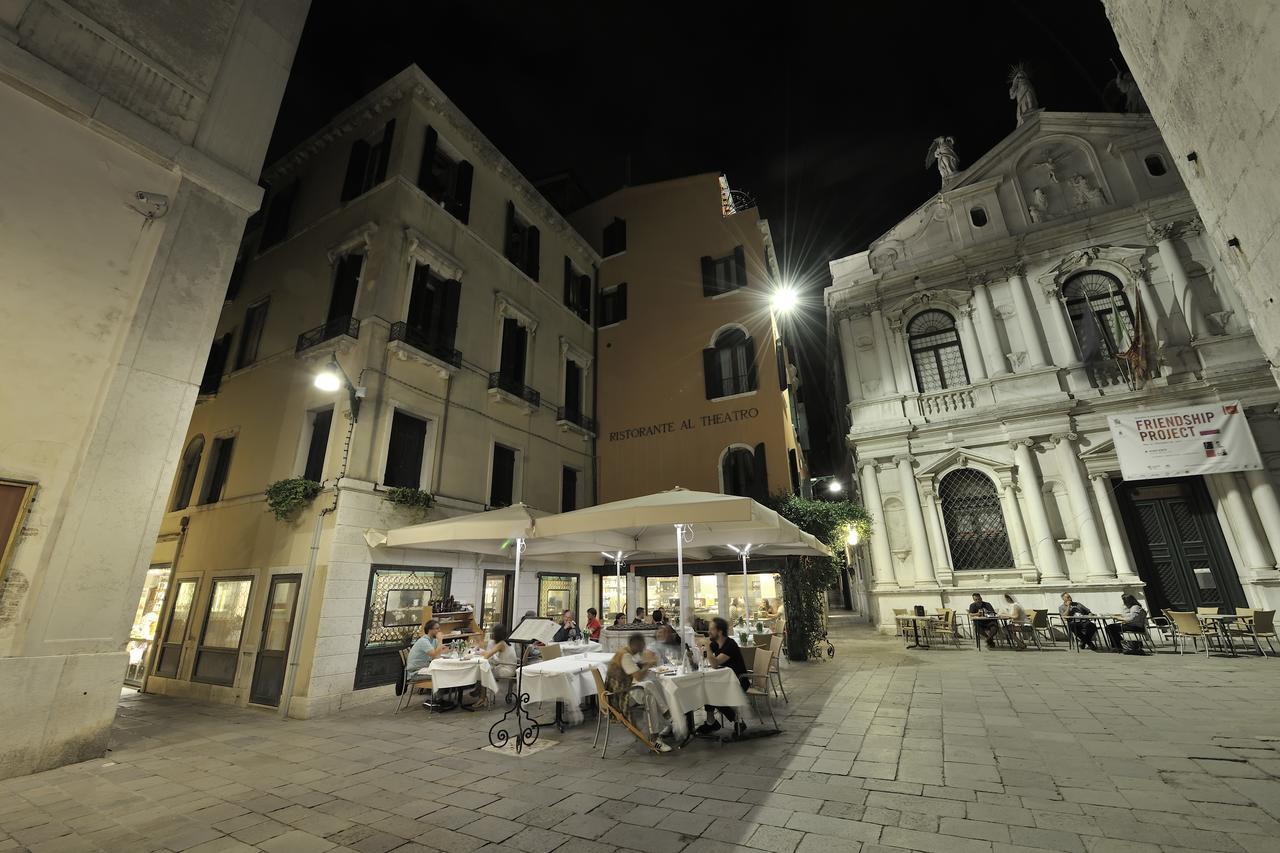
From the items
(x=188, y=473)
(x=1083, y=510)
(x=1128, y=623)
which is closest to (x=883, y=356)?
(x=1083, y=510)

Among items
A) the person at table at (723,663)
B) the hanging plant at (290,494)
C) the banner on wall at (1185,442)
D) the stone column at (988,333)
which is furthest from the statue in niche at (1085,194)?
the hanging plant at (290,494)

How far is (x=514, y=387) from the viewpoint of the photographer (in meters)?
12.8

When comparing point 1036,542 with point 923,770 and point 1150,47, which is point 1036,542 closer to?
point 923,770

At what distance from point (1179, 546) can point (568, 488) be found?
53.3 feet

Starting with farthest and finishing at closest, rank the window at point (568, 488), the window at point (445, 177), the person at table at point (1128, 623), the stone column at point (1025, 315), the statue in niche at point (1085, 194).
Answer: the statue in niche at point (1085, 194)
the stone column at point (1025, 315)
the window at point (568, 488)
the window at point (445, 177)
the person at table at point (1128, 623)

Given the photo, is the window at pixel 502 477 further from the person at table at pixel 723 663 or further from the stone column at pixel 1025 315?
the stone column at pixel 1025 315

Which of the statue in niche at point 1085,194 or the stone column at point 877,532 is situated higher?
the statue in niche at point 1085,194

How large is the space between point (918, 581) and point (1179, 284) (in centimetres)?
1112

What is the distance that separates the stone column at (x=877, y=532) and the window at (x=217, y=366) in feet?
59.2

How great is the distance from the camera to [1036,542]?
14102mm

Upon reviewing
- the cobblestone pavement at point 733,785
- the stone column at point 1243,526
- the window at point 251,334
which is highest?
the window at point 251,334

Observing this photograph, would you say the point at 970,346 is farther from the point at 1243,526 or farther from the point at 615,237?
the point at 615,237

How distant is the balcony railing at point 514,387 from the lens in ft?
40.3

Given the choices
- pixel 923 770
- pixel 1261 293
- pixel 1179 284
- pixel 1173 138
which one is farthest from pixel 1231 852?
pixel 1179 284
